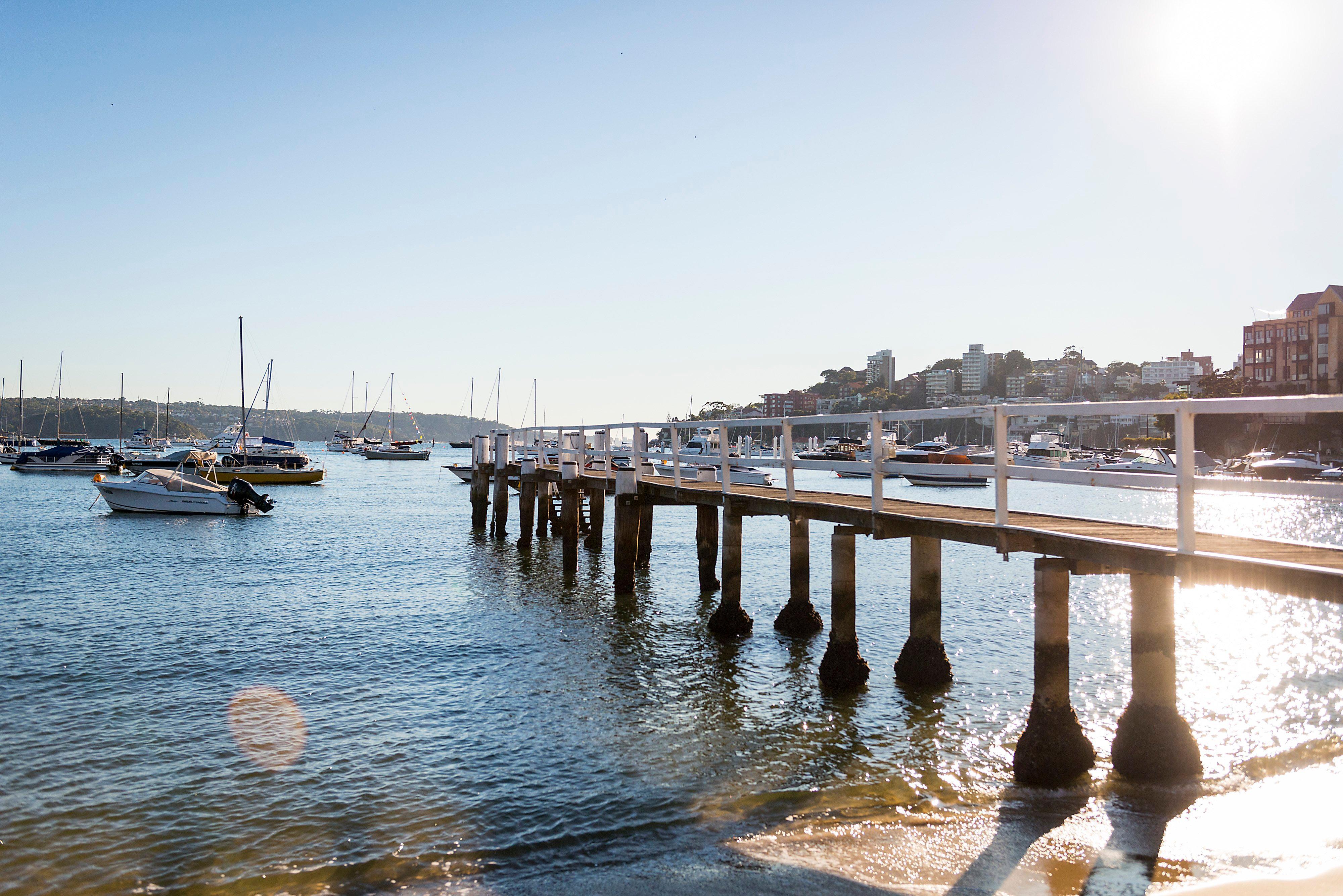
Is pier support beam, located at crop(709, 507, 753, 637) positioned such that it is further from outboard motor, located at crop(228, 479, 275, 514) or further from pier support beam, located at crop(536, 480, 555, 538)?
outboard motor, located at crop(228, 479, 275, 514)

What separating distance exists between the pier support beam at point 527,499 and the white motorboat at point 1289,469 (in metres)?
53.5

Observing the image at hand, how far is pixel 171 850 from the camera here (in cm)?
773

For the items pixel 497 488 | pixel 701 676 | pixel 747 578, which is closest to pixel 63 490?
pixel 497 488

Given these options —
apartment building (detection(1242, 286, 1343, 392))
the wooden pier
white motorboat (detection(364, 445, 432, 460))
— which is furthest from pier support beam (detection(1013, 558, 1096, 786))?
white motorboat (detection(364, 445, 432, 460))

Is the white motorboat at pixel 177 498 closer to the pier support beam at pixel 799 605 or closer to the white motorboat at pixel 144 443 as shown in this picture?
the pier support beam at pixel 799 605

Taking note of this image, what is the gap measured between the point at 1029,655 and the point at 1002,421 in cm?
766

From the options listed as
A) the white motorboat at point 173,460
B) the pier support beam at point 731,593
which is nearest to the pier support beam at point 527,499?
the pier support beam at point 731,593

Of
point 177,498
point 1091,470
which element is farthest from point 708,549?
point 177,498

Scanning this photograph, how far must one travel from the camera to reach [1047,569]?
8.48m

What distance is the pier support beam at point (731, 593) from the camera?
48.6ft

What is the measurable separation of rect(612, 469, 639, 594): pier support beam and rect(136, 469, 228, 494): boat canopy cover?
31073 millimetres

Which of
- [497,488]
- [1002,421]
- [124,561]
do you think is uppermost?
[1002,421]

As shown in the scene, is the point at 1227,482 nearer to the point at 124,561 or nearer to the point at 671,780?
the point at 671,780

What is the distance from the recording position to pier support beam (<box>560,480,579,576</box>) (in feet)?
72.1
